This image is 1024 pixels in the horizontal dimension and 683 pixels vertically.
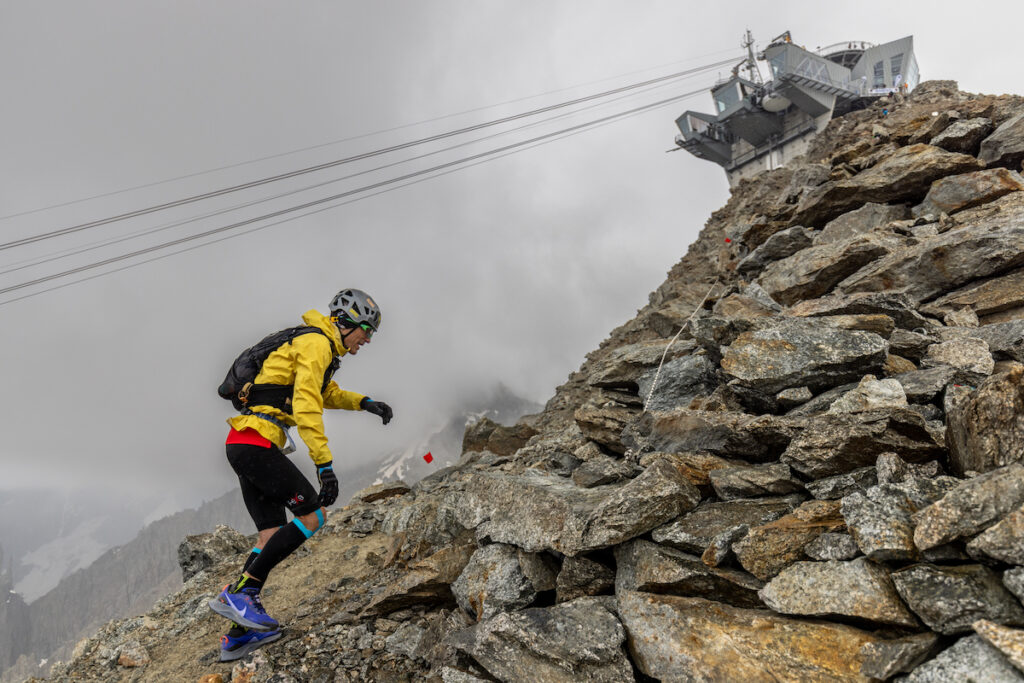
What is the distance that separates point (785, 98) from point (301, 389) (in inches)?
2425

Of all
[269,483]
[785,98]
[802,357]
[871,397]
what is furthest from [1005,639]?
[785,98]

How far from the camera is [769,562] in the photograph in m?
3.70

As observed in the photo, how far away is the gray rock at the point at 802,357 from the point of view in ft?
21.5

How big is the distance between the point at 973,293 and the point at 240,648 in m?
12.1

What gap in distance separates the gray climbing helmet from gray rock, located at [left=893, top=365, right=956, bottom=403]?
22.3 feet

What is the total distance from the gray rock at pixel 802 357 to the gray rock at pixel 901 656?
417 cm

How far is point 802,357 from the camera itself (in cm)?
677

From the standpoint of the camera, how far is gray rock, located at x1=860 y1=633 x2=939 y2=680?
9.28 ft

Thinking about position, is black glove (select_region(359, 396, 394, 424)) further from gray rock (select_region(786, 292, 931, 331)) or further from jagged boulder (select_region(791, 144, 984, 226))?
jagged boulder (select_region(791, 144, 984, 226))

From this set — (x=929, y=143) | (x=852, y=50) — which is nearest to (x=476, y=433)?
(x=929, y=143)

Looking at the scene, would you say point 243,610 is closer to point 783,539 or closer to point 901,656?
point 783,539

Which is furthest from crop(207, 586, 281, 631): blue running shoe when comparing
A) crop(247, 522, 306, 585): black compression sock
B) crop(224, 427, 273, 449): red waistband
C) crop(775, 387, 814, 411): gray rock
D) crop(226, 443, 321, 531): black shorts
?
crop(775, 387, 814, 411): gray rock

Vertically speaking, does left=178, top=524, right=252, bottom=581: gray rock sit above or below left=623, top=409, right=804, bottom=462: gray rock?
above

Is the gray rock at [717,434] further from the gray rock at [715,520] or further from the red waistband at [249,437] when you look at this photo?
the red waistband at [249,437]
